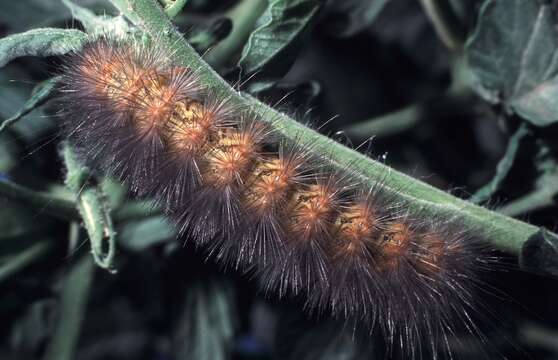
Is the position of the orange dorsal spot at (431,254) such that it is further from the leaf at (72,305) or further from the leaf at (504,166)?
the leaf at (72,305)

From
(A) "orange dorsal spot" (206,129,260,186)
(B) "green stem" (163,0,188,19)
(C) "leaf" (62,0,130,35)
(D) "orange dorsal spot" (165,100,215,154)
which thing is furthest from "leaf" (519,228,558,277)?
(C) "leaf" (62,0,130,35)

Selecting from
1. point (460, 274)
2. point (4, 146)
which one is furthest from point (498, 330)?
point (4, 146)

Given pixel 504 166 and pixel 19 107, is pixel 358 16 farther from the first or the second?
pixel 19 107

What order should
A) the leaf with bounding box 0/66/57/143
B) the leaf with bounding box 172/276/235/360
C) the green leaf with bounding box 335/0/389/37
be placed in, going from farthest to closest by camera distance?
the leaf with bounding box 172/276/235/360 < the green leaf with bounding box 335/0/389/37 < the leaf with bounding box 0/66/57/143

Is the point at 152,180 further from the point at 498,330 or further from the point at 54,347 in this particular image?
the point at 498,330

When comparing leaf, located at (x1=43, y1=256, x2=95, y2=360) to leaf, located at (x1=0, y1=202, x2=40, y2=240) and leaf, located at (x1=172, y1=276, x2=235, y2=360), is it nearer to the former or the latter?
leaf, located at (x1=0, y1=202, x2=40, y2=240)

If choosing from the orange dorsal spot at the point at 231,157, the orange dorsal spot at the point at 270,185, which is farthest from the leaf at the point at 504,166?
the orange dorsal spot at the point at 231,157
